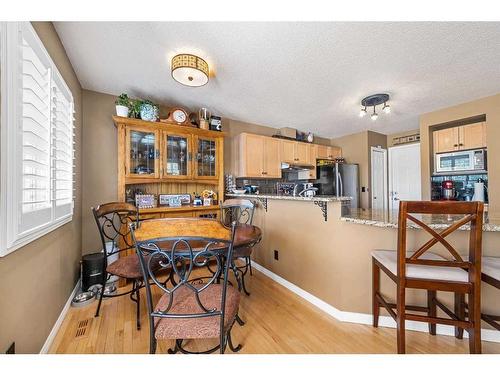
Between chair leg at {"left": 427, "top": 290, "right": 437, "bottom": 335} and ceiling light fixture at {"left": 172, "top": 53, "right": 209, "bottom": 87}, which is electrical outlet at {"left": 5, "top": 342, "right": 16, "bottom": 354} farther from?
chair leg at {"left": 427, "top": 290, "right": 437, "bottom": 335}

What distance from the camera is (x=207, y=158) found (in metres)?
3.14

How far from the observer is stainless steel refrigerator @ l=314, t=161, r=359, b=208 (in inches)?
169

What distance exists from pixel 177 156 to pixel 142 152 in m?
0.44

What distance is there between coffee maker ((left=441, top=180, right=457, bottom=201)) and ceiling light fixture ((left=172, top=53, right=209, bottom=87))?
159 inches

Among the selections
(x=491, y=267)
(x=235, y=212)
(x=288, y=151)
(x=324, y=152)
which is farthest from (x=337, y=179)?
(x=491, y=267)

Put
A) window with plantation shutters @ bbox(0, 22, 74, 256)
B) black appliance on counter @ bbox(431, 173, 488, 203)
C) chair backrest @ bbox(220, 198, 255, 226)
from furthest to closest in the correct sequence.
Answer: black appliance on counter @ bbox(431, 173, 488, 203) → chair backrest @ bbox(220, 198, 255, 226) → window with plantation shutters @ bbox(0, 22, 74, 256)

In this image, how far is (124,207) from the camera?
2.27m

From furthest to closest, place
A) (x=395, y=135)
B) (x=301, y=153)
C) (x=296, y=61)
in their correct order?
(x=395, y=135) < (x=301, y=153) < (x=296, y=61)

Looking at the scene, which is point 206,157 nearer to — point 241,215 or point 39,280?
point 241,215

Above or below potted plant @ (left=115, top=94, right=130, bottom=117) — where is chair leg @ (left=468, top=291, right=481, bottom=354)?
below

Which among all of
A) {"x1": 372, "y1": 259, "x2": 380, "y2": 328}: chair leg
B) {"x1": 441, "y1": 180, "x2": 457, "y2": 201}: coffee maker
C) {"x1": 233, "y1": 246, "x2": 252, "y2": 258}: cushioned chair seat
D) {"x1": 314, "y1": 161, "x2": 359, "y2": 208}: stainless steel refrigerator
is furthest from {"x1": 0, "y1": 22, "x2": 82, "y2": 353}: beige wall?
{"x1": 441, "y1": 180, "x2": 457, "y2": 201}: coffee maker

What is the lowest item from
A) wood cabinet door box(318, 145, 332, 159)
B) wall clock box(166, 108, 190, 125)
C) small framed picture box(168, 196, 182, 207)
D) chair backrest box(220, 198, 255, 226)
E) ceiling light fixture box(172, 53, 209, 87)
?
chair backrest box(220, 198, 255, 226)

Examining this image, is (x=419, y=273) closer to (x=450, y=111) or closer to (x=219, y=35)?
(x=219, y=35)
